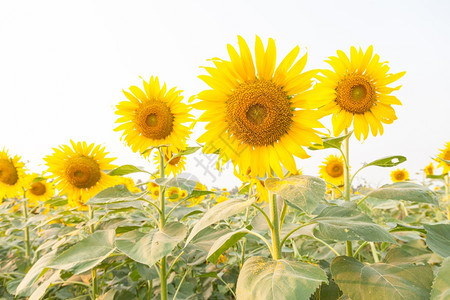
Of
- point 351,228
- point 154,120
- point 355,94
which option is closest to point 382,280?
point 351,228

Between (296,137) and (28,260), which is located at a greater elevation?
(296,137)

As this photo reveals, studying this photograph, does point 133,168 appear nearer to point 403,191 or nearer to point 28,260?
point 403,191

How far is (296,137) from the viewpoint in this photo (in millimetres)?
1817

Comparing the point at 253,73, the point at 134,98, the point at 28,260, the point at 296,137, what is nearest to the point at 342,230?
the point at 296,137

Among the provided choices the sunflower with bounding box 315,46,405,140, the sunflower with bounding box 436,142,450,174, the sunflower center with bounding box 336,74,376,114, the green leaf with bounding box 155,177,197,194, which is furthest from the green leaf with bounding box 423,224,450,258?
the sunflower with bounding box 436,142,450,174

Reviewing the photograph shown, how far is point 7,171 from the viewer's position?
4855 millimetres

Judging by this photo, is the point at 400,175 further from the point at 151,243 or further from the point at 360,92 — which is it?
the point at 151,243

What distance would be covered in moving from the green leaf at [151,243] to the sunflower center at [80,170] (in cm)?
201

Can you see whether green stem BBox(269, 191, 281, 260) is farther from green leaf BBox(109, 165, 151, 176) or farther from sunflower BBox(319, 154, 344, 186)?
sunflower BBox(319, 154, 344, 186)

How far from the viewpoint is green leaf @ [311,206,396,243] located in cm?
140

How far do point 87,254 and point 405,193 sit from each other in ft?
5.60

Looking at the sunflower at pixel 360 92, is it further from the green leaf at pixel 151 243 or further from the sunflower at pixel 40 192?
the sunflower at pixel 40 192

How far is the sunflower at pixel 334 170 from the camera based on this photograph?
5366 mm

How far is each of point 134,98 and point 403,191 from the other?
8.08ft
